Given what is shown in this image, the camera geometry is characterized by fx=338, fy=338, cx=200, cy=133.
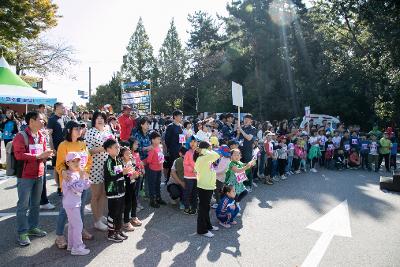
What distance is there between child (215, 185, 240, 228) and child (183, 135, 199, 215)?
69 centimetres

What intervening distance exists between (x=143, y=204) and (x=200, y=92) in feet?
120

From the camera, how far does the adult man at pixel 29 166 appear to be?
4.81 m

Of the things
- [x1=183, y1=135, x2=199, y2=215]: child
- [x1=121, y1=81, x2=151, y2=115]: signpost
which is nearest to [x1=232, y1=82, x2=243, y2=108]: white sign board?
[x1=183, y1=135, x2=199, y2=215]: child

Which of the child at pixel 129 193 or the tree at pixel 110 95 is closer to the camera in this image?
the child at pixel 129 193

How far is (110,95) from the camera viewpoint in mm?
52688

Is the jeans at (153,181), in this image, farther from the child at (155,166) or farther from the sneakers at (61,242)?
the sneakers at (61,242)

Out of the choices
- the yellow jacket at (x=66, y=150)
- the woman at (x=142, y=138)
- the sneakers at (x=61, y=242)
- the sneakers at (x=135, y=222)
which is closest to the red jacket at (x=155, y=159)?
the woman at (x=142, y=138)

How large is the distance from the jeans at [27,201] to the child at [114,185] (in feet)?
3.44

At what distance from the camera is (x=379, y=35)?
68.4ft

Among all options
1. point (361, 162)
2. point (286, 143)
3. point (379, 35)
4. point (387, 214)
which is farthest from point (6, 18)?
point (379, 35)

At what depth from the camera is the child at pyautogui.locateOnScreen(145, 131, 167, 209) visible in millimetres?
6887

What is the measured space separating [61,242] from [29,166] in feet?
3.88

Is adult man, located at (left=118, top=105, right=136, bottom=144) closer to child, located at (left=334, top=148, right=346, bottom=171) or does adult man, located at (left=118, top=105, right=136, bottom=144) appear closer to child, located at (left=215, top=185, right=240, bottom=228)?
child, located at (left=215, top=185, right=240, bottom=228)

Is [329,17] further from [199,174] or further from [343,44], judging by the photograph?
[199,174]
